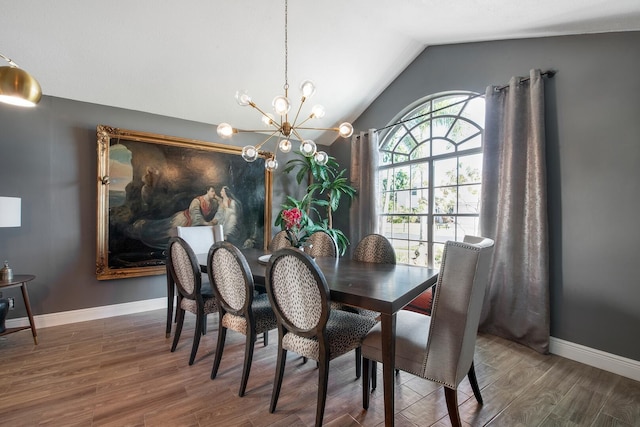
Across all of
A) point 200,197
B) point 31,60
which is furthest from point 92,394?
point 31,60

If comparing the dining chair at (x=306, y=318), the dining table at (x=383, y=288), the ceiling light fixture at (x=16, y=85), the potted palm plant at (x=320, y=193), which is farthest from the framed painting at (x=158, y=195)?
the dining chair at (x=306, y=318)

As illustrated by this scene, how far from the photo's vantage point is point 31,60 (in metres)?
2.84

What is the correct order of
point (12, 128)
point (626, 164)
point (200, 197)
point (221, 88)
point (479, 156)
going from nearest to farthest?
1. point (626, 164)
2. point (12, 128)
3. point (479, 156)
4. point (221, 88)
5. point (200, 197)

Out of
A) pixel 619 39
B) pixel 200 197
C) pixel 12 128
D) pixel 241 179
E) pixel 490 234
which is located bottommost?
pixel 490 234

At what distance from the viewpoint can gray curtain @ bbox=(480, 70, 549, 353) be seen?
2.60 metres

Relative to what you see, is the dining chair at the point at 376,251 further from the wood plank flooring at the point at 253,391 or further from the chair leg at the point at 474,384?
the chair leg at the point at 474,384

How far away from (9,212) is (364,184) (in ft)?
12.8

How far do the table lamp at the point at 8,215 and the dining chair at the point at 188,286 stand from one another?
1412 millimetres

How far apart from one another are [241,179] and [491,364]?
367 centimetres

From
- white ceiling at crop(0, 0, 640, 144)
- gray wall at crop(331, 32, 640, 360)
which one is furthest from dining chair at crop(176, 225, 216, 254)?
gray wall at crop(331, 32, 640, 360)

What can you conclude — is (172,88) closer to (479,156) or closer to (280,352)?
(280,352)

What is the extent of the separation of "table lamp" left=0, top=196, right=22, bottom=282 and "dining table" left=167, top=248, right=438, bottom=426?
1762mm

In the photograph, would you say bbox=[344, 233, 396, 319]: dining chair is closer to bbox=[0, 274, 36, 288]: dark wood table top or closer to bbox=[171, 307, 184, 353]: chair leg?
bbox=[171, 307, 184, 353]: chair leg

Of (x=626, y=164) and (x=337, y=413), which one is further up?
(x=626, y=164)
